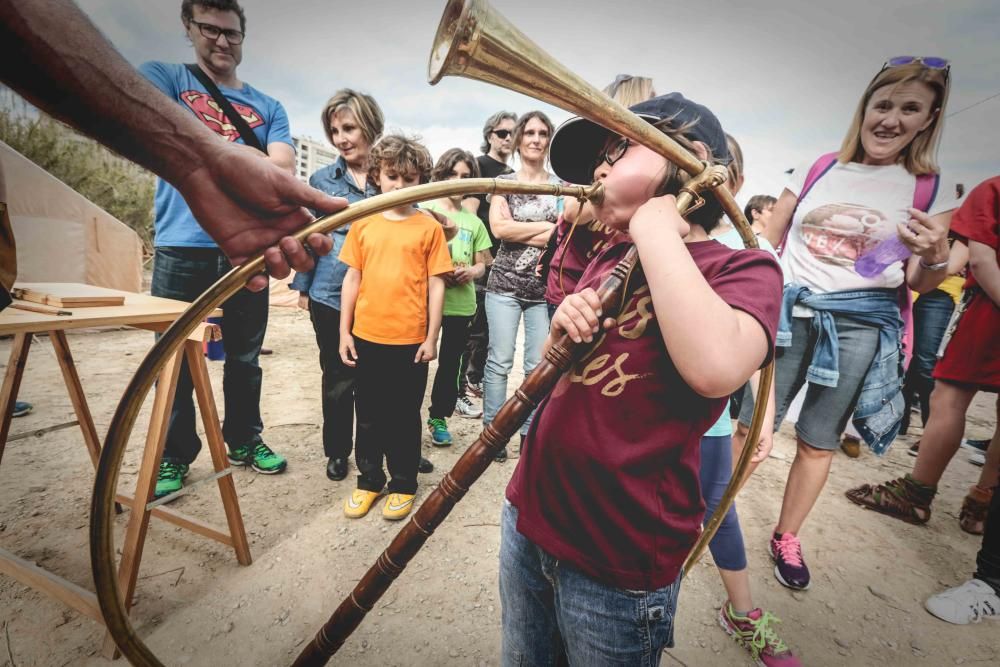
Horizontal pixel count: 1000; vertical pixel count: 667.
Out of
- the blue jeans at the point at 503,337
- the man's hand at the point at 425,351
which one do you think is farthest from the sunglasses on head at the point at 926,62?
the man's hand at the point at 425,351

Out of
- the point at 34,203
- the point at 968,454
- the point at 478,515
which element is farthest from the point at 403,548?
the point at 34,203

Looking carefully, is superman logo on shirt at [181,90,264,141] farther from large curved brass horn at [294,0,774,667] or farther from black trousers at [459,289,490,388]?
black trousers at [459,289,490,388]

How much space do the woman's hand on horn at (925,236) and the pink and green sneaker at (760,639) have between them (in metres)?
1.73

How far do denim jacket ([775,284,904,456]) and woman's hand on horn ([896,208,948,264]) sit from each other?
9.9 inches

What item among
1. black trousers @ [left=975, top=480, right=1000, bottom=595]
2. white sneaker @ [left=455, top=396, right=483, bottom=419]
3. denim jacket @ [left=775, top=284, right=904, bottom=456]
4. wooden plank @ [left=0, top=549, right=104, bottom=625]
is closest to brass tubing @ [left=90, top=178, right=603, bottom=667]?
wooden plank @ [left=0, top=549, right=104, bottom=625]

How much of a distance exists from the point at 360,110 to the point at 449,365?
6.56 feet

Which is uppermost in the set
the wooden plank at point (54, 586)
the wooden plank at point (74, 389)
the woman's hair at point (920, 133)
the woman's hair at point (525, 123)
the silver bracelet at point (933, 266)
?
the woman's hair at point (525, 123)

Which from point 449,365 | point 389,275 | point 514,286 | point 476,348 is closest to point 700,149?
point 389,275

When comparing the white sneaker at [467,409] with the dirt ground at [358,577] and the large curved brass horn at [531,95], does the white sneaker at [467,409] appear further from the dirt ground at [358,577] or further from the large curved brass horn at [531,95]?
the large curved brass horn at [531,95]

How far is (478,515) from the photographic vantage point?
261 cm

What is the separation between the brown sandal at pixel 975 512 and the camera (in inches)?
114

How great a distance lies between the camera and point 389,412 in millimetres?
2416

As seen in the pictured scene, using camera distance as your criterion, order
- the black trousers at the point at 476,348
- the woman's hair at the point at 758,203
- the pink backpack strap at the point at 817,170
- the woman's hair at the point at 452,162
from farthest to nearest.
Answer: the woman's hair at the point at 758,203 → the black trousers at the point at 476,348 → the woman's hair at the point at 452,162 → the pink backpack strap at the point at 817,170

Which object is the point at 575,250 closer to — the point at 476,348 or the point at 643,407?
the point at 643,407
